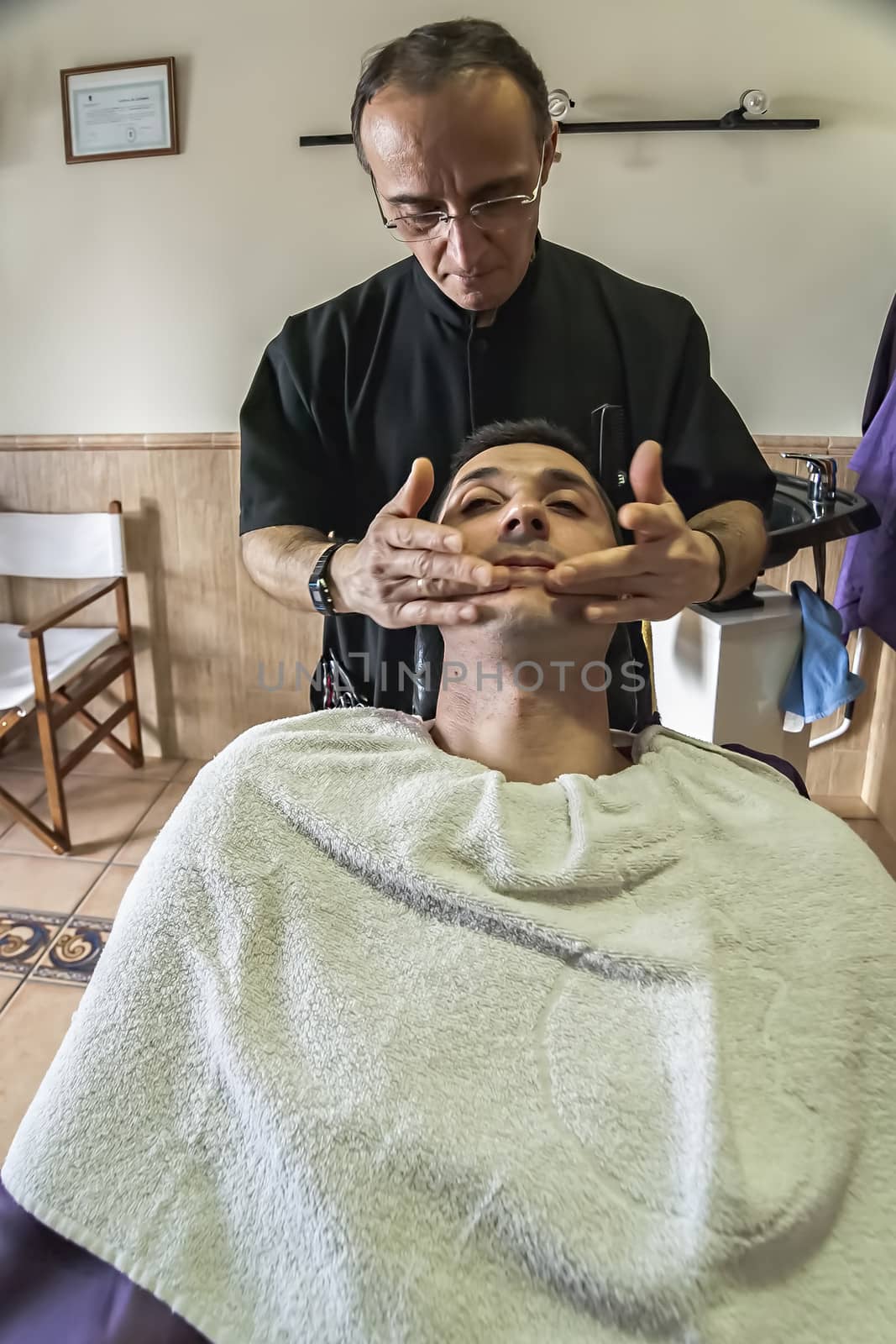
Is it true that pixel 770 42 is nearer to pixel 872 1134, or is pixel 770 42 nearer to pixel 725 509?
pixel 725 509

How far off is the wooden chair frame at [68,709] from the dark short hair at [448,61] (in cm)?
148

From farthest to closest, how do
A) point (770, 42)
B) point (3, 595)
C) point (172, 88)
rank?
point (3, 595), point (172, 88), point (770, 42)

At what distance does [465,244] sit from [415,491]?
1.10ft

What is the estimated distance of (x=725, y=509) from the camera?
1.23 metres

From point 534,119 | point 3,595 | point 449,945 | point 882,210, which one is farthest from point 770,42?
point 3,595

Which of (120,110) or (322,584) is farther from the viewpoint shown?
(120,110)

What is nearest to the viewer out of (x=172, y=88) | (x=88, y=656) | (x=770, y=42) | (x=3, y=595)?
(x=770, y=42)

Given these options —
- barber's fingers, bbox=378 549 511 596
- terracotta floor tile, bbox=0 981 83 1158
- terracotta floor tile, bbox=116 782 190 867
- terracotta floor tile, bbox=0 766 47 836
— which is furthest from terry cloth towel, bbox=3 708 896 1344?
terracotta floor tile, bbox=0 766 47 836

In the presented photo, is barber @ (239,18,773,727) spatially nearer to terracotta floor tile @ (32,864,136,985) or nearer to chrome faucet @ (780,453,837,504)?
chrome faucet @ (780,453,837,504)

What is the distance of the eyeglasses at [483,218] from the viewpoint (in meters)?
1.01

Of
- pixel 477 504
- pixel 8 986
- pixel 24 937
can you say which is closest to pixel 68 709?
pixel 24 937

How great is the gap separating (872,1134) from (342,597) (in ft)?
2.49

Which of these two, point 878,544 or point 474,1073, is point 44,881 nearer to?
point 474,1073

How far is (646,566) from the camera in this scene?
0.93m
